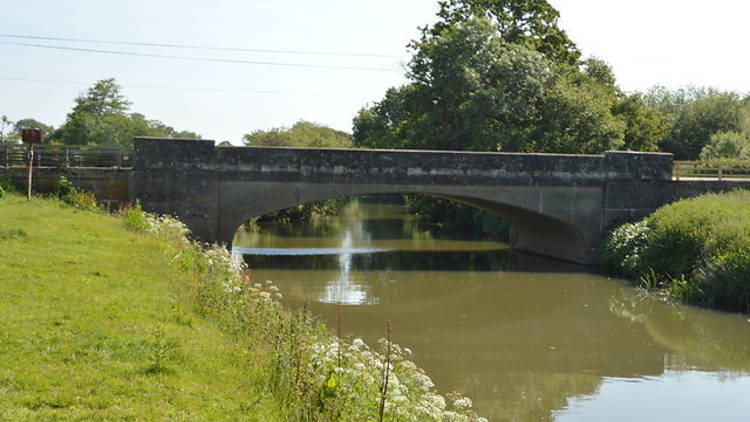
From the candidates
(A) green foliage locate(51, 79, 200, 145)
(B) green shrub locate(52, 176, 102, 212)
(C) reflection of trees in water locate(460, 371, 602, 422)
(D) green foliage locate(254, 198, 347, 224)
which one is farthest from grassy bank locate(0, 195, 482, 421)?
(A) green foliage locate(51, 79, 200, 145)

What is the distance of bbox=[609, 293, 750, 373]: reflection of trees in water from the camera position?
39.4 feet

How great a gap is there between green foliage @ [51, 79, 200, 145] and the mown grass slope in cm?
4833

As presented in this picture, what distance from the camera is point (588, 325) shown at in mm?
14516

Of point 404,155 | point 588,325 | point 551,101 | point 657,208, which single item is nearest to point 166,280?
point 588,325

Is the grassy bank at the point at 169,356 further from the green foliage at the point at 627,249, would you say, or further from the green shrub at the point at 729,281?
the green foliage at the point at 627,249

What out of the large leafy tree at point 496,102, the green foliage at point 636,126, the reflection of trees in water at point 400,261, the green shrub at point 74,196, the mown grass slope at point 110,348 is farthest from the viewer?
the green foliage at point 636,126

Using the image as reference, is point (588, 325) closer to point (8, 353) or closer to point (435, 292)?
point (435, 292)

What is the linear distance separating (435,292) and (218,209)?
6300 millimetres

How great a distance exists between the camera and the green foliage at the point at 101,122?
56281mm

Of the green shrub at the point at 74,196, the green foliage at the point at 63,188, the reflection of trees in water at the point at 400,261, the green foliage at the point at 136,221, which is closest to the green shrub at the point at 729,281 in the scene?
the reflection of trees in water at the point at 400,261

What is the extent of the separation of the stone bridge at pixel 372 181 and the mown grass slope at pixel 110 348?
827cm

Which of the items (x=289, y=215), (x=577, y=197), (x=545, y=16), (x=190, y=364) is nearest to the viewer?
(x=190, y=364)

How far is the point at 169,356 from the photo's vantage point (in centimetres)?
670

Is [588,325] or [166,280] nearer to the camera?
[166,280]
